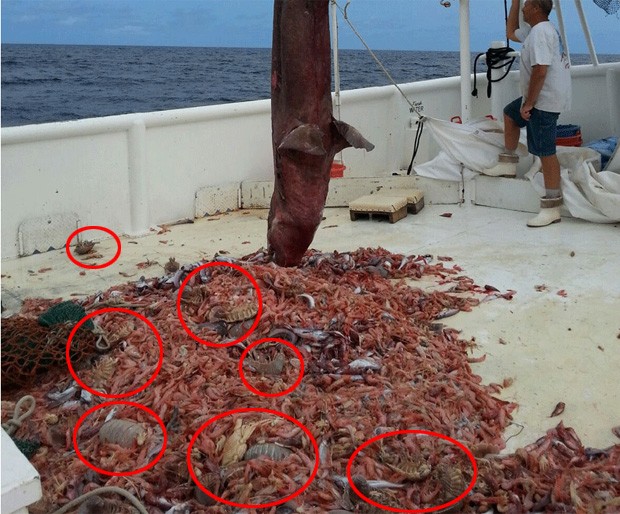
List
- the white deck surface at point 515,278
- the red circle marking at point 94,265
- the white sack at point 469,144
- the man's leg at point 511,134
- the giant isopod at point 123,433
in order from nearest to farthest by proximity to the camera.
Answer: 1. the giant isopod at point 123,433
2. the white deck surface at point 515,278
3. the red circle marking at point 94,265
4. the man's leg at point 511,134
5. the white sack at point 469,144

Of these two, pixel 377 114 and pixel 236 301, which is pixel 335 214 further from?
pixel 236 301

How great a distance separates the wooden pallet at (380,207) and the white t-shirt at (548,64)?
5.50ft

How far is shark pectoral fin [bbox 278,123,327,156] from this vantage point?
3.31 metres

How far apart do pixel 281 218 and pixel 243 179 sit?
16.7 feet

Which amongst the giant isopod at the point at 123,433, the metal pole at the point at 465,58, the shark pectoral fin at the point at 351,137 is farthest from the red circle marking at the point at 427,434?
the metal pole at the point at 465,58

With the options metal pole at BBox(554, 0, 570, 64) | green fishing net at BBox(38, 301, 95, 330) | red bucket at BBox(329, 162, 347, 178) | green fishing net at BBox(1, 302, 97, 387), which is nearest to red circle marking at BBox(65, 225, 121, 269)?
green fishing net at BBox(38, 301, 95, 330)

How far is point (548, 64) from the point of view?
277 inches

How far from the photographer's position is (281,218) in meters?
3.89

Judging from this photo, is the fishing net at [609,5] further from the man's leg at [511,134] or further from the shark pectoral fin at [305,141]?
the shark pectoral fin at [305,141]

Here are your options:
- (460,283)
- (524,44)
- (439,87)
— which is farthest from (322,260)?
(439,87)

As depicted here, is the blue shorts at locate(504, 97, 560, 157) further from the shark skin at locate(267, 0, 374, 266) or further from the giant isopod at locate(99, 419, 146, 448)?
the giant isopod at locate(99, 419, 146, 448)

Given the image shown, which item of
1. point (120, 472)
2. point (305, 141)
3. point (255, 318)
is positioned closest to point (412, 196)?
point (255, 318)

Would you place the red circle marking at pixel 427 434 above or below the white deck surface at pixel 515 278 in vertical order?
below

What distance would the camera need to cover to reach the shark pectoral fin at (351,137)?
11.0 feet
